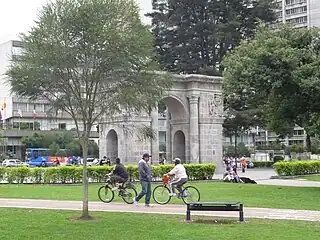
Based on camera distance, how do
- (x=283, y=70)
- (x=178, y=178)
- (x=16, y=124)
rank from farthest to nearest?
(x=16, y=124)
(x=283, y=70)
(x=178, y=178)

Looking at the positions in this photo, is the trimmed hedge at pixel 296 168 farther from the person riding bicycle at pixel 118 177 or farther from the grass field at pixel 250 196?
the person riding bicycle at pixel 118 177

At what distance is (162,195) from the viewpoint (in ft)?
60.3

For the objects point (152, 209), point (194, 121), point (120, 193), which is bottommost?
point (152, 209)

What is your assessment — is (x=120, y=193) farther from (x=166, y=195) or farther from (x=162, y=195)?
(x=166, y=195)

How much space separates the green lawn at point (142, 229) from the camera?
436 inches

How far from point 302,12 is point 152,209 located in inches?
3897

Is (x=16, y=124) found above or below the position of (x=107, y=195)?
above

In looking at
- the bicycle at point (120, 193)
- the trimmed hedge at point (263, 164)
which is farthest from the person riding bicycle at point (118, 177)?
the trimmed hedge at point (263, 164)

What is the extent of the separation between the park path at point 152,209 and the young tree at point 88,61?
103 inches

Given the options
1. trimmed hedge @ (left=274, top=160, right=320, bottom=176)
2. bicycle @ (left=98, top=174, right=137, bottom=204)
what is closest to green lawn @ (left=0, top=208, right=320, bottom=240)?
bicycle @ (left=98, top=174, right=137, bottom=204)

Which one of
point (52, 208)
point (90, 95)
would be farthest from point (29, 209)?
point (90, 95)

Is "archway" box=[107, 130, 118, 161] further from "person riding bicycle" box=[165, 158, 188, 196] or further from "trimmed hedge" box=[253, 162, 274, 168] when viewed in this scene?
"person riding bicycle" box=[165, 158, 188, 196]

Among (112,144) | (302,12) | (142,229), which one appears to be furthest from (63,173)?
(302,12)

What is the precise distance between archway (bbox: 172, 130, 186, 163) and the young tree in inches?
1086
